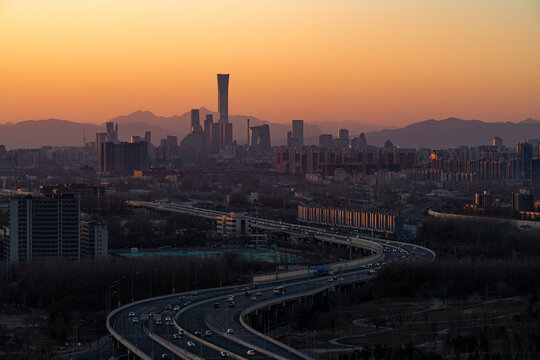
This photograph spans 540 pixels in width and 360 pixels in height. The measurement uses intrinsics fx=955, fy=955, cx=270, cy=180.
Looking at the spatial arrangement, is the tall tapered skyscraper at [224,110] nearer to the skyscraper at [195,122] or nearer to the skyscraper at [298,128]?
the skyscraper at [195,122]

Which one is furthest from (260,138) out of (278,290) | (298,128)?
(278,290)

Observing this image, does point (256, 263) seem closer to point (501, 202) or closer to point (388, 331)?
point (388, 331)

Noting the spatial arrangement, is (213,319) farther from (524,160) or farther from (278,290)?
(524,160)

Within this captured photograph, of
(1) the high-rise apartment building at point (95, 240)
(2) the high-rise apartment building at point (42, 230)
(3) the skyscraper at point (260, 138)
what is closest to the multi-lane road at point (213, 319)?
(1) the high-rise apartment building at point (95, 240)

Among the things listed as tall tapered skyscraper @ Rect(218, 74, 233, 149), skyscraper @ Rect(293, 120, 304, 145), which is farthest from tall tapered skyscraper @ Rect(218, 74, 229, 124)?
skyscraper @ Rect(293, 120, 304, 145)

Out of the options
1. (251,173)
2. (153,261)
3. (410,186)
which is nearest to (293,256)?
(153,261)
